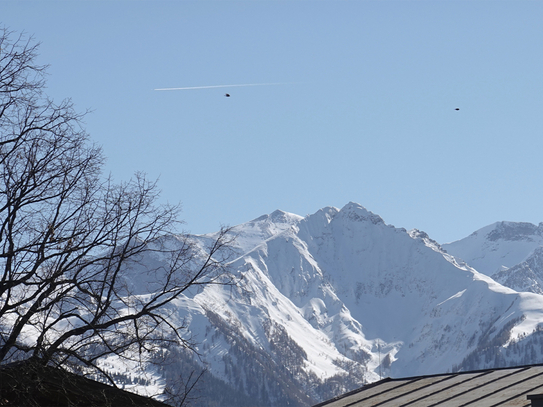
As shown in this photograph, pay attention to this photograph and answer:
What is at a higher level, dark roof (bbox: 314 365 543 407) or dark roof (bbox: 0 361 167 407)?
dark roof (bbox: 0 361 167 407)

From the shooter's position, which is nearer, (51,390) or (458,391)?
(51,390)

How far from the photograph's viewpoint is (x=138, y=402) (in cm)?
1406

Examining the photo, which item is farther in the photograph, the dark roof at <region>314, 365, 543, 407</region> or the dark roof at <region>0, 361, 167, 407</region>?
the dark roof at <region>314, 365, 543, 407</region>

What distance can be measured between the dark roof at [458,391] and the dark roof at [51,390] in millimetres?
9950

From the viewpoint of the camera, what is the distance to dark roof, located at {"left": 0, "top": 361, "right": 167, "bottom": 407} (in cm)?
1130

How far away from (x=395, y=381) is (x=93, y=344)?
623 inches

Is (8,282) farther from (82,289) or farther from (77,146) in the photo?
(77,146)

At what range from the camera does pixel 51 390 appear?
1267 cm

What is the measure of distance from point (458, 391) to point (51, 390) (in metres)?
13.6

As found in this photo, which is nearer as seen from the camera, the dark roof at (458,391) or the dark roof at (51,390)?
the dark roof at (51,390)

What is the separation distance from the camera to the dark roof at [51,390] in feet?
37.1

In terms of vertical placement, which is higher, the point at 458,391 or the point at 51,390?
the point at 51,390

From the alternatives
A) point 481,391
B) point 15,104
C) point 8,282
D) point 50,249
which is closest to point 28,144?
point 15,104

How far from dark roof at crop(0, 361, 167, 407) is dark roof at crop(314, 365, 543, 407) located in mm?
9950
